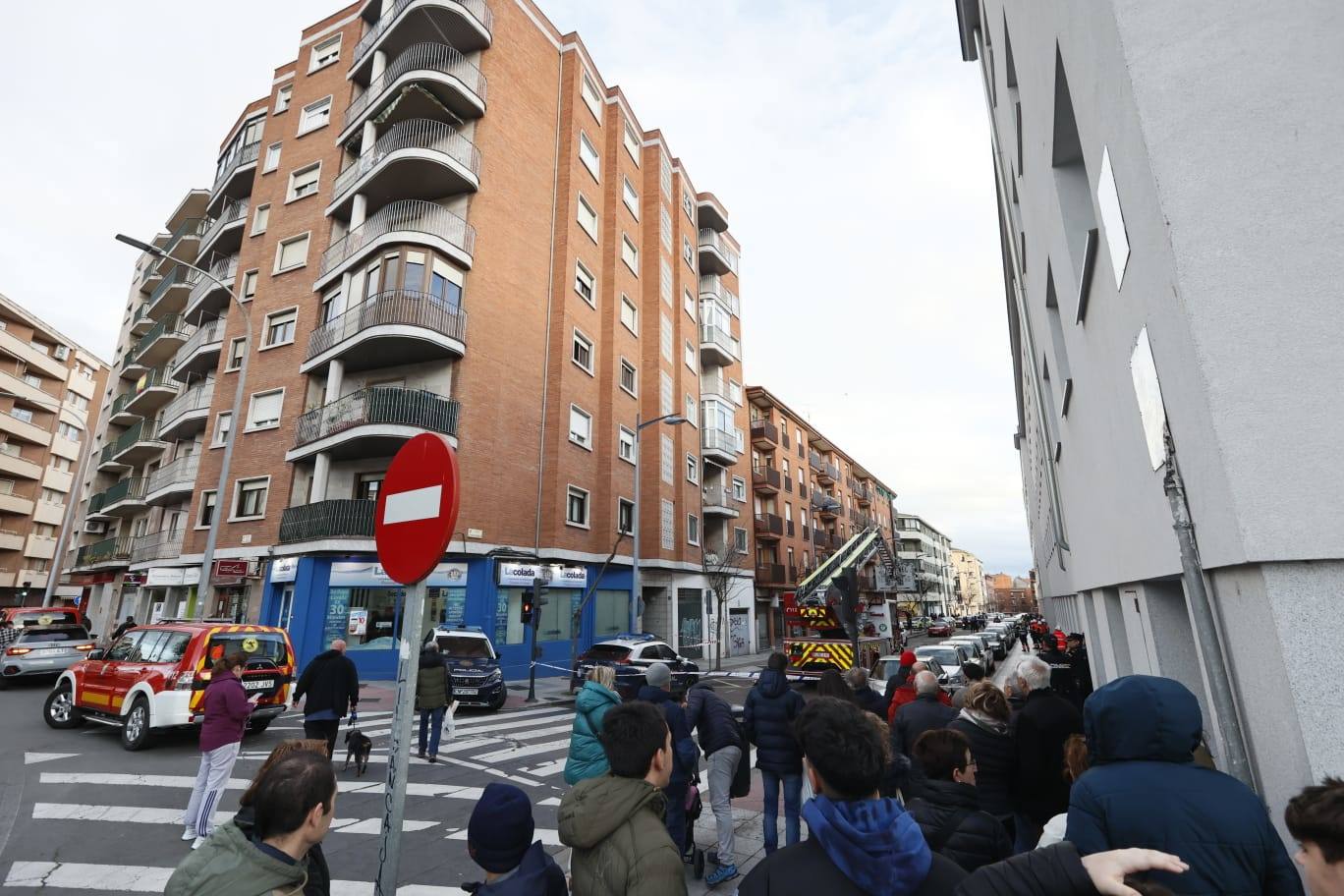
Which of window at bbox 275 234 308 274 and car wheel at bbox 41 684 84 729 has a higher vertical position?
window at bbox 275 234 308 274

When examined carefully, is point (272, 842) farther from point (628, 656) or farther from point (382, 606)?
point (382, 606)

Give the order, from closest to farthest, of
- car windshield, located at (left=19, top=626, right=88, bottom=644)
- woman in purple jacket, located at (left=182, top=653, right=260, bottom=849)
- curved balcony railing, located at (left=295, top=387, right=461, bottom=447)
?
woman in purple jacket, located at (left=182, top=653, right=260, bottom=849) → car windshield, located at (left=19, top=626, right=88, bottom=644) → curved balcony railing, located at (left=295, top=387, right=461, bottom=447)

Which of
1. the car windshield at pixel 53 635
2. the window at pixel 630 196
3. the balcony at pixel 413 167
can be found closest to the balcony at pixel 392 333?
the balcony at pixel 413 167

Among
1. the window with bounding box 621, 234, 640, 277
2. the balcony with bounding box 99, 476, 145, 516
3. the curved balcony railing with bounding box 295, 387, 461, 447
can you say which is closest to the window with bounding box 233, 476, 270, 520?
the curved balcony railing with bounding box 295, 387, 461, 447

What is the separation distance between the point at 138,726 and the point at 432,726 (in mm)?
4441

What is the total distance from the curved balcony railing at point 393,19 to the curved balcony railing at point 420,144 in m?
3.90

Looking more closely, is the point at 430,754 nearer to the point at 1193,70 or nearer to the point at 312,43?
the point at 1193,70

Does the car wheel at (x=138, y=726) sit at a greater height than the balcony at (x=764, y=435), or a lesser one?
lesser

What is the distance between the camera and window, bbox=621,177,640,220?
29625 mm

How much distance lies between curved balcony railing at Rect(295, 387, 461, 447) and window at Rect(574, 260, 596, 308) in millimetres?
8395

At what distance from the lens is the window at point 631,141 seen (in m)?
30.3

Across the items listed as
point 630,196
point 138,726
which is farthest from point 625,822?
point 630,196

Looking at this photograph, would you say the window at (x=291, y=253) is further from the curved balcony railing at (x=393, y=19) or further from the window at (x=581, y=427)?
the window at (x=581, y=427)

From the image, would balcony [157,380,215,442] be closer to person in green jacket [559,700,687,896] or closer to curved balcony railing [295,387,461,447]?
curved balcony railing [295,387,461,447]
